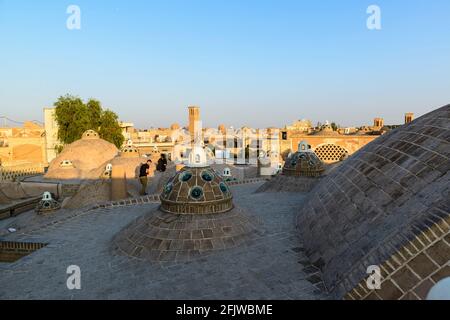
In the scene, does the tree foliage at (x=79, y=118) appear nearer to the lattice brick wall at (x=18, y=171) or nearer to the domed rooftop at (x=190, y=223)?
the lattice brick wall at (x=18, y=171)

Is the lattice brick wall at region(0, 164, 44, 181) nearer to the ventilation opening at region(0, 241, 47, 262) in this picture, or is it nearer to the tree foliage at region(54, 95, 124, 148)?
the tree foliage at region(54, 95, 124, 148)

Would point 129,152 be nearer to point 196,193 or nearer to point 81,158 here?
point 81,158

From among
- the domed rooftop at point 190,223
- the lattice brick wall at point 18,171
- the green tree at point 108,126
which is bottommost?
the lattice brick wall at point 18,171

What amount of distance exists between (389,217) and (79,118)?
1530 inches

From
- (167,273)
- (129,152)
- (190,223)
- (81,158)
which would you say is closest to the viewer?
(167,273)

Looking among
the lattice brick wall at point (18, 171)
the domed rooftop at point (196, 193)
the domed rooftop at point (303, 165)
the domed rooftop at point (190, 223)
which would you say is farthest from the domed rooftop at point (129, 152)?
the domed rooftop at point (196, 193)

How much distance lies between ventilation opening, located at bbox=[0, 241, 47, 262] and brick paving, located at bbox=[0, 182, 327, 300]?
23 cm

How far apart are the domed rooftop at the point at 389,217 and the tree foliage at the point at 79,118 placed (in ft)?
116

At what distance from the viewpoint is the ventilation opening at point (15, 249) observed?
28.4 feet

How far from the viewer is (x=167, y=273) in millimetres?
6258

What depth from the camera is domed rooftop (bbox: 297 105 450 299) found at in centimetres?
452

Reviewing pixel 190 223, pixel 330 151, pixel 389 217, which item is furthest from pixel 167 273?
pixel 330 151
